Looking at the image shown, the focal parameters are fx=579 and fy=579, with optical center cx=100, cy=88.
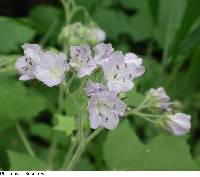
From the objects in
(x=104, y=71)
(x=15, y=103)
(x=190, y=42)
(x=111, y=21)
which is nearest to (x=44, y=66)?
(x=104, y=71)

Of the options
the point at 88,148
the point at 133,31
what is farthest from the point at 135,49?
the point at 88,148

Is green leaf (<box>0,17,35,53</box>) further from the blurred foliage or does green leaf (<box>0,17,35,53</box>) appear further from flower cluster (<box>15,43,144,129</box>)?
flower cluster (<box>15,43,144,129</box>)

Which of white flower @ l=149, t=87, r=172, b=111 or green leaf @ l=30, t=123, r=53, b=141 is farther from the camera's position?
green leaf @ l=30, t=123, r=53, b=141

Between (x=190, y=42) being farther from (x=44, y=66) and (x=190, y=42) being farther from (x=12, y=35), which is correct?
(x=44, y=66)

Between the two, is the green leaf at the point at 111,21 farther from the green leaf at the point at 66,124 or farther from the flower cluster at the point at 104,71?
the flower cluster at the point at 104,71

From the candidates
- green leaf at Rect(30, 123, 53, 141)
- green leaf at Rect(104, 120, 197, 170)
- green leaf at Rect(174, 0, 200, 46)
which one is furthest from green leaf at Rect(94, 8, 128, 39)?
green leaf at Rect(104, 120, 197, 170)

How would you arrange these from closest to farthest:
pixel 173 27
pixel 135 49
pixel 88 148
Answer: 1. pixel 88 148
2. pixel 173 27
3. pixel 135 49
